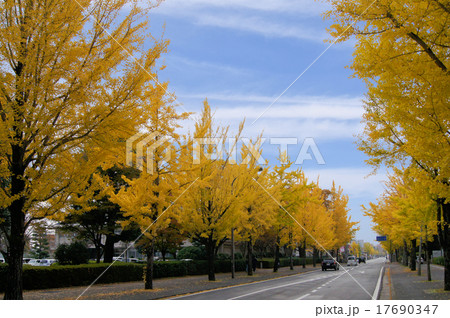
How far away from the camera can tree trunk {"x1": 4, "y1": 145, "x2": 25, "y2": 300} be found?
8984 mm

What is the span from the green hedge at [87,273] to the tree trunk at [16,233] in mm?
10306

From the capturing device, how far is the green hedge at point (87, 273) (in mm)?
19922

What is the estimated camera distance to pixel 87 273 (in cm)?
2373

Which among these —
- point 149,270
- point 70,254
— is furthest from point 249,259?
point 149,270

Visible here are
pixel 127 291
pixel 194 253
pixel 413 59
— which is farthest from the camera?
pixel 194 253

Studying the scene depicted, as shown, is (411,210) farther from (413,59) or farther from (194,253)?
(194,253)

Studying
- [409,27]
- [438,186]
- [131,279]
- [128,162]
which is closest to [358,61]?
[409,27]

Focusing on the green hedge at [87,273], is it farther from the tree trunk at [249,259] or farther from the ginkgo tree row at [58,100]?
the ginkgo tree row at [58,100]

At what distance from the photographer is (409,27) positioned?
7.63m

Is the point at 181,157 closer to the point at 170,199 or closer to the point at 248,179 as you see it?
the point at 170,199

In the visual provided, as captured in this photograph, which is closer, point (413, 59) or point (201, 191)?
point (413, 59)

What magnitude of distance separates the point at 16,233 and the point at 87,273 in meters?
15.8

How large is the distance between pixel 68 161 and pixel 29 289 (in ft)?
43.4

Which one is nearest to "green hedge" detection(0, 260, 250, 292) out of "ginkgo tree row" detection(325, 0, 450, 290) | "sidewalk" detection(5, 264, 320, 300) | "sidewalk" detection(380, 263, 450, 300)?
"sidewalk" detection(5, 264, 320, 300)
